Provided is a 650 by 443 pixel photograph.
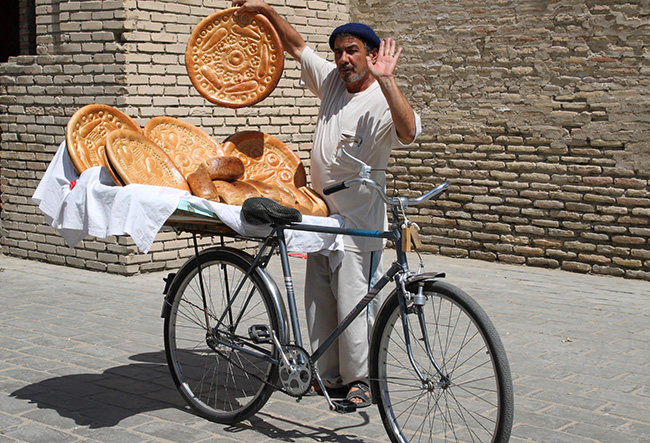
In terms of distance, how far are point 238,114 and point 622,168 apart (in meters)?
3.91

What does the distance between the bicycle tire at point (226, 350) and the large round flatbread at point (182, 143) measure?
56cm

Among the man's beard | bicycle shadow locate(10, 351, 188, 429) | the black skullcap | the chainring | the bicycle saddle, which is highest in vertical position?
the black skullcap

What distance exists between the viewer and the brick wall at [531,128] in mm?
8086

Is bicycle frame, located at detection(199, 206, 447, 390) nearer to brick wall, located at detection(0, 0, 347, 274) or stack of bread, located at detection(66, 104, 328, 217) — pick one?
stack of bread, located at detection(66, 104, 328, 217)

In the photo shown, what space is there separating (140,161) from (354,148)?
3.54 ft

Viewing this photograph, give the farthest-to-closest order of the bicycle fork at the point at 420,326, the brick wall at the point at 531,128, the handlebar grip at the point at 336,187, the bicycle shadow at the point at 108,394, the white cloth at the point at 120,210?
1. the brick wall at the point at 531,128
2. the bicycle shadow at the point at 108,394
3. the white cloth at the point at 120,210
4. the handlebar grip at the point at 336,187
5. the bicycle fork at the point at 420,326

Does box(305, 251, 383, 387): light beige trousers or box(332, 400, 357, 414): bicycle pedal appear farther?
box(305, 251, 383, 387): light beige trousers

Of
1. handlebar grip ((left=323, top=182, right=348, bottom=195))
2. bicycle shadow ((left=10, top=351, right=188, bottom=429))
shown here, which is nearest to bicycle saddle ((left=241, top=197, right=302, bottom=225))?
handlebar grip ((left=323, top=182, right=348, bottom=195))

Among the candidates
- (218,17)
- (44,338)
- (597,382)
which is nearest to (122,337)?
(44,338)

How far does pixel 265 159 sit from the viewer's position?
→ 193 inches

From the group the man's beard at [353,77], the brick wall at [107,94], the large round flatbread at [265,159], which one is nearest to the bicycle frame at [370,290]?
the large round flatbread at [265,159]

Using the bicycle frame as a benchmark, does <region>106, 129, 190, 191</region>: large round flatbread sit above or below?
above

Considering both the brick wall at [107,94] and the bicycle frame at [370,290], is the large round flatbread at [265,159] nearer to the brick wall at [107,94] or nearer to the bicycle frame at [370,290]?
the bicycle frame at [370,290]

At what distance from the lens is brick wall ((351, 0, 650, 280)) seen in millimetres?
8086
